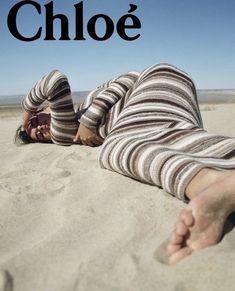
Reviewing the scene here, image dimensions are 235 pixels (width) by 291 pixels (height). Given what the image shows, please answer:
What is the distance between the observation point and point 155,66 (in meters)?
2.92

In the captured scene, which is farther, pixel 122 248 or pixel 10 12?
pixel 10 12

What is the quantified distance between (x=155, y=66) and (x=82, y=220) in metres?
1.52

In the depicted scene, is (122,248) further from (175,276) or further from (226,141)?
(226,141)

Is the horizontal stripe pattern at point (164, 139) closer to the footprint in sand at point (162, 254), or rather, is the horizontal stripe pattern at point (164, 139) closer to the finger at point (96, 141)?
the footprint in sand at point (162, 254)

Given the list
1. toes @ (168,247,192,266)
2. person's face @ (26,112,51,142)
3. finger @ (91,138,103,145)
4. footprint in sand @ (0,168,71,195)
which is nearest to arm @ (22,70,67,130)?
person's face @ (26,112,51,142)

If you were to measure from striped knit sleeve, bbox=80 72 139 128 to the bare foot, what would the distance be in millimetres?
1771

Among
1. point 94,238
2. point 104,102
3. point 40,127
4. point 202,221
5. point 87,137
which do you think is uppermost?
point 202,221

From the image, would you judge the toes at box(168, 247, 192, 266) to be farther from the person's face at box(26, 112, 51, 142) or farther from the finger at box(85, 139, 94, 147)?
the person's face at box(26, 112, 51, 142)

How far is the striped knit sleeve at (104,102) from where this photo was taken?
10.3ft

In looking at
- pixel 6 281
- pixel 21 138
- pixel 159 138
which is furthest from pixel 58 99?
pixel 6 281

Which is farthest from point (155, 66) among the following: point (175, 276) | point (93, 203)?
point (175, 276)

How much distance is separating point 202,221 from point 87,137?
209cm

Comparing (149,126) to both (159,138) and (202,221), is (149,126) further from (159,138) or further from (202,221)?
(202,221)

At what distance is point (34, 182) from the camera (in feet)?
8.14
